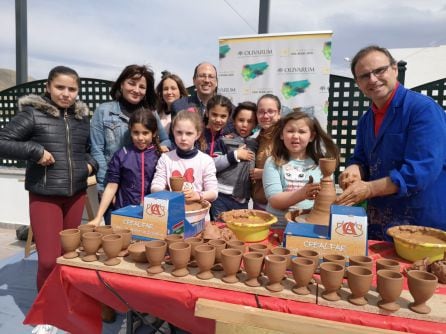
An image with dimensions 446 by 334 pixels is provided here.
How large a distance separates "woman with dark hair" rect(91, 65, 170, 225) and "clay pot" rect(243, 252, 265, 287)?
4.66 feet

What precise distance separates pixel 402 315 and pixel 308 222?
55cm

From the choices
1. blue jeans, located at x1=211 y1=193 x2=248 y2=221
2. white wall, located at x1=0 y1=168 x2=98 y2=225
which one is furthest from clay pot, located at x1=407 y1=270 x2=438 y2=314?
white wall, located at x1=0 y1=168 x2=98 y2=225

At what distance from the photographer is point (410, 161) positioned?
60.5 inches

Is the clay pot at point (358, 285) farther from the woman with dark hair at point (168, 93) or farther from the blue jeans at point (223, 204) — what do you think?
the woman with dark hair at point (168, 93)

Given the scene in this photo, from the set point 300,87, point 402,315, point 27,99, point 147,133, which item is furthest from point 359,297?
point 300,87

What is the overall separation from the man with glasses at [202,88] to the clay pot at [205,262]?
1820mm

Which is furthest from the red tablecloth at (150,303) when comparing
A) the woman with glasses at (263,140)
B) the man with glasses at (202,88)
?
the man with glasses at (202,88)

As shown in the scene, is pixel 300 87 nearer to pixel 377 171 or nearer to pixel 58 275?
pixel 377 171

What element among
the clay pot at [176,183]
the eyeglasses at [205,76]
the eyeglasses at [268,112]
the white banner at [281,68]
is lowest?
the clay pot at [176,183]

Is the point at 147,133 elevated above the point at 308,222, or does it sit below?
above

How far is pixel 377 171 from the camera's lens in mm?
1774

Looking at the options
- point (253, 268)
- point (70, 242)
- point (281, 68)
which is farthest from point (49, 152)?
point (281, 68)

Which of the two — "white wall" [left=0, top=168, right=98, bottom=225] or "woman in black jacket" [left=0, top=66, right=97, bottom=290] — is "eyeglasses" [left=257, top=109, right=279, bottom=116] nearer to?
"woman in black jacket" [left=0, top=66, right=97, bottom=290]

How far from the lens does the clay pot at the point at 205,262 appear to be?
1.17 m
